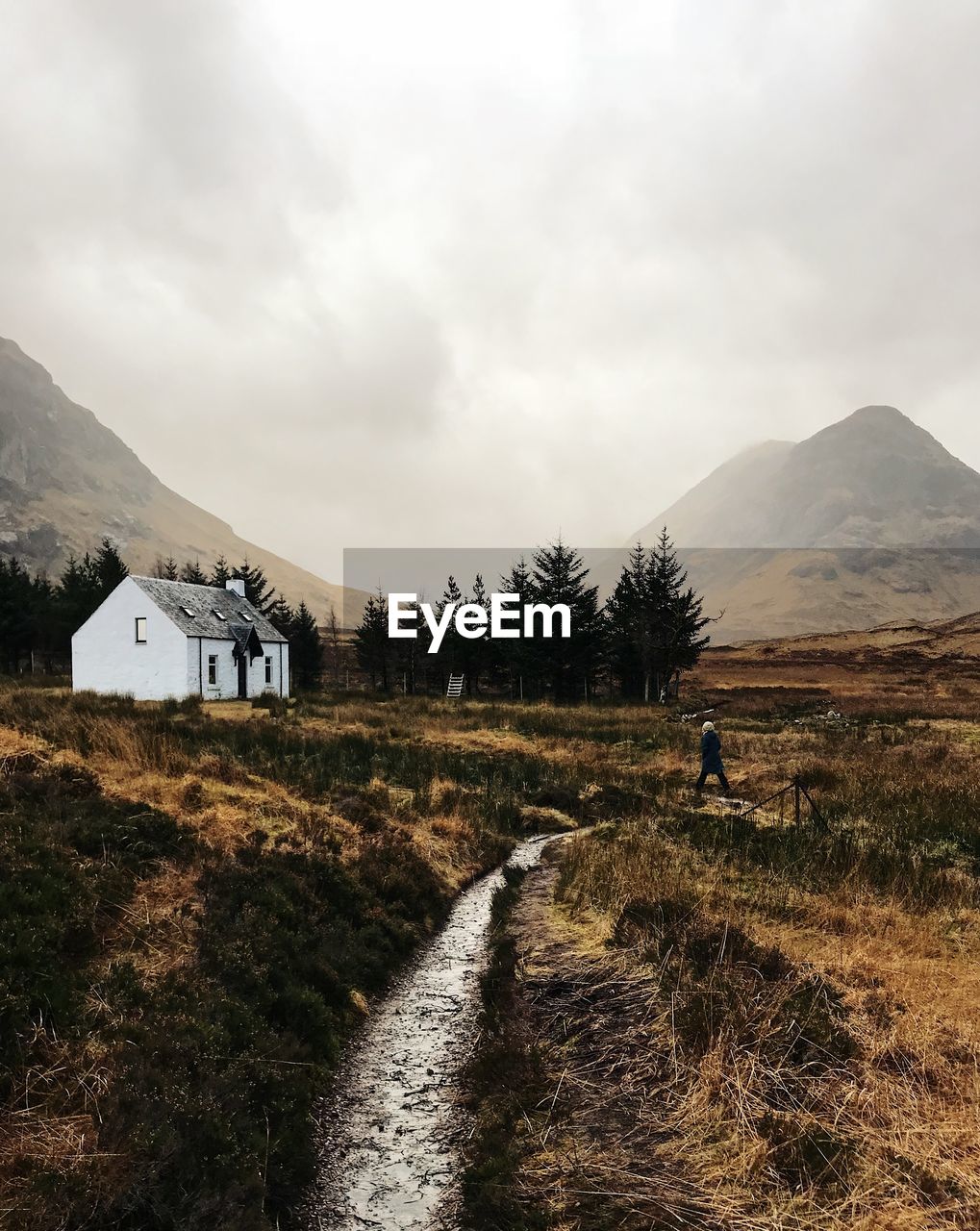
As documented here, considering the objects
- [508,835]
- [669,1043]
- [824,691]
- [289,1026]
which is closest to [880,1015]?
[669,1043]

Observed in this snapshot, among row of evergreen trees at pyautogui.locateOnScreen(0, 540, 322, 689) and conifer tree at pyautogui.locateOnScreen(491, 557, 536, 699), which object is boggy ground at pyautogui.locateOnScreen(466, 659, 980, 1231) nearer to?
conifer tree at pyautogui.locateOnScreen(491, 557, 536, 699)

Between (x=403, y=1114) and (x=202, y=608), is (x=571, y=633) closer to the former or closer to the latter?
(x=202, y=608)

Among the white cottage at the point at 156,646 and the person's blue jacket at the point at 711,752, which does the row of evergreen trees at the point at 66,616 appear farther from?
the person's blue jacket at the point at 711,752

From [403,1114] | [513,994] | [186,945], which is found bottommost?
[403,1114]

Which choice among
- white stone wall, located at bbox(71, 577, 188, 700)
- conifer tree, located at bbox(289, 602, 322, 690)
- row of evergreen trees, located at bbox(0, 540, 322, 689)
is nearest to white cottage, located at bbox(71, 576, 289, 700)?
white stone wall, located at bbox(71, 577, 188, 700)

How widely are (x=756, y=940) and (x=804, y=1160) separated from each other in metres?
A: 3.73

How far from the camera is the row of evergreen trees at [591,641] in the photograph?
170 ft

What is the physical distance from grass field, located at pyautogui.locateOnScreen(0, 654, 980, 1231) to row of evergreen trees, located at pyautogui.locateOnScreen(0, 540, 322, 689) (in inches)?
1758

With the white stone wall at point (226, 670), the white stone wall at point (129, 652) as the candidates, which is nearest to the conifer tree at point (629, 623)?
the white stone wall at point (226, 670)

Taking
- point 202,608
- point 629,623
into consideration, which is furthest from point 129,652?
point 629,623

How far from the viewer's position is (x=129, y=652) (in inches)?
1575

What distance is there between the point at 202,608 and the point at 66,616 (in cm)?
2438

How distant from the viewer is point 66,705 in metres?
20.4

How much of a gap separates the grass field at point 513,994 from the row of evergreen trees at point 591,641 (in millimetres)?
35989
